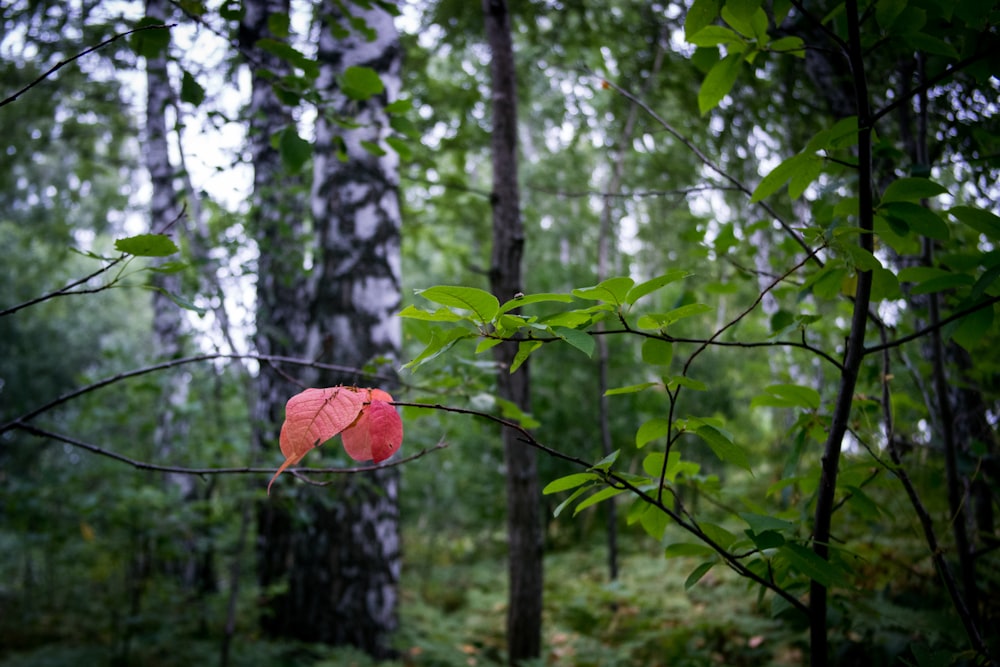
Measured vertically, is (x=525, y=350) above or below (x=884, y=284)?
below

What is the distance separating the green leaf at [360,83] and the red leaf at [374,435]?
91 centimetres

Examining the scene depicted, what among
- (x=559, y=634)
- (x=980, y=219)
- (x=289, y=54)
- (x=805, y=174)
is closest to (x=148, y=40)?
Answer: (x=289, y=54)

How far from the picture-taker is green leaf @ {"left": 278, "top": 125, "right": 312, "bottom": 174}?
4.71 feet

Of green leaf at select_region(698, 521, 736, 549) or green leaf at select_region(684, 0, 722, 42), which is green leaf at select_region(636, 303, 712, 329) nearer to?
green leaf at select_region(698, 521, 736, 549)

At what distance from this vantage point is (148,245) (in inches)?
36.4

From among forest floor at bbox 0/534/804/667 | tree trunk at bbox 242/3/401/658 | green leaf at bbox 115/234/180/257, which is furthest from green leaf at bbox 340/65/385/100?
forest floor at bbox 0/534/804/667

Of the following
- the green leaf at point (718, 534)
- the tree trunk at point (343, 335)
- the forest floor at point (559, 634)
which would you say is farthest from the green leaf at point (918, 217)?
the tree trunk at point (343, 335)

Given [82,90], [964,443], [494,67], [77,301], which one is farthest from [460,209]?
[77,301]

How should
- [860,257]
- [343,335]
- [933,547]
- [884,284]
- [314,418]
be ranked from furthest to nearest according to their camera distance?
[343,335]
[933,547]
[884,284]
[860,257]
[314,418]

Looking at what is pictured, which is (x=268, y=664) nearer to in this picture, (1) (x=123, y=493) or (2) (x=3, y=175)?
(1) (x=123, y=493)

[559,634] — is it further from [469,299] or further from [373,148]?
[469,299]

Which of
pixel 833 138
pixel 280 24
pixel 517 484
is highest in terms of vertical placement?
pixel 280 24

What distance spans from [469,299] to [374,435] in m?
0.22

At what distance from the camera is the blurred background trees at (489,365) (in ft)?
3.91
